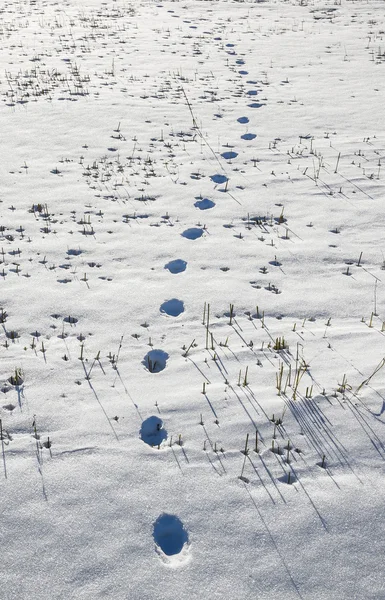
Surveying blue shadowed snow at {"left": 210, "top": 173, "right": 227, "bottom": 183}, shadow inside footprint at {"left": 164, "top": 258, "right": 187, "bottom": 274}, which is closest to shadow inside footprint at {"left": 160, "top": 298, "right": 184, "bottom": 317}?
shadow inside footprint at {"left": 164, "top": 258, "right": 187, "bottom": 274}

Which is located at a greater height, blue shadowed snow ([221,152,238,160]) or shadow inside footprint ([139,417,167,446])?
blue shadowed snow ([221,152,238,160])

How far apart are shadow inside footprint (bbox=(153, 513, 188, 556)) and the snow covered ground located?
0.04 feet

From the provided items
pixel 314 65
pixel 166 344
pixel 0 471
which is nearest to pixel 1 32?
pixel 314 65

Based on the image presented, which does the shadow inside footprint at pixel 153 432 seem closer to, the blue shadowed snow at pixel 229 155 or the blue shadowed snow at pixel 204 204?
the blue shadowed snow at pixel 204 204

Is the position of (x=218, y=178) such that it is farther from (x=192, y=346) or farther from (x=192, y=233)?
(x=192, y=346)

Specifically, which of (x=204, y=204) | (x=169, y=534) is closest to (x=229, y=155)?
(x=204, y=204)

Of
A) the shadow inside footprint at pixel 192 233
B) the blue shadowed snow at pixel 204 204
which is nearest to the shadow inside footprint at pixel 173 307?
the shadow inside footprint at pixel 192 233

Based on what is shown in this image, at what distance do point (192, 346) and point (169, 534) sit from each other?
170cm

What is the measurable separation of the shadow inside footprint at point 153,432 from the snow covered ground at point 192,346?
0.05ft

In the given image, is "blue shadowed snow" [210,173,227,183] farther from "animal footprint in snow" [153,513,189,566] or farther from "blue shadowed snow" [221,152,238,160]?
"animal footprint in snow" [153,513,189,566]

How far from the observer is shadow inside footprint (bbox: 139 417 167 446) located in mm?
3488

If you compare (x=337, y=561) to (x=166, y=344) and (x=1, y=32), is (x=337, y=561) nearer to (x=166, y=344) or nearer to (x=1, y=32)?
(x=166, y=344)

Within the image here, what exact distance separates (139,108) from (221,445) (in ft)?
25.2

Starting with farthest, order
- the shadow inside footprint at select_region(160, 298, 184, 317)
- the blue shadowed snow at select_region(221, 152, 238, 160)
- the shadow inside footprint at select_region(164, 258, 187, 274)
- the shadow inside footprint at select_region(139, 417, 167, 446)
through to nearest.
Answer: the blue shadowed snow at select_region(221, 152, 238, 160), the shadow inside footprint at select_region(164, 258, 187, 274), the shadow inside footprint at select_region(160, 298, 184, 317), the shadow inside footprint at select_region(139, 417, 167, 446)
